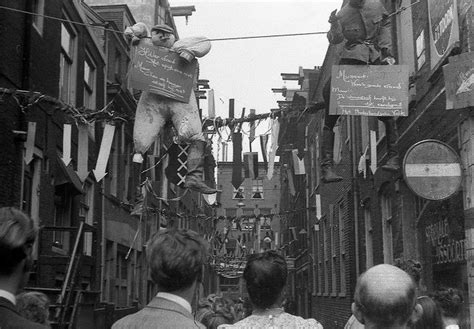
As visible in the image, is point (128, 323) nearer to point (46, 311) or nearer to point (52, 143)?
point (46, 311)

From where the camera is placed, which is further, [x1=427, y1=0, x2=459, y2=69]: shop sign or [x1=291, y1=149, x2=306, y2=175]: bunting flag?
[x1=291, y1=149, x2=306, y2=175]: bunting flag

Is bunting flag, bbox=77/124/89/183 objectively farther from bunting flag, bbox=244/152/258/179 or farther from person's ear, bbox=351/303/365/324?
person's ear, bbox=351/303/365/324

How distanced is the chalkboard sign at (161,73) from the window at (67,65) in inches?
229

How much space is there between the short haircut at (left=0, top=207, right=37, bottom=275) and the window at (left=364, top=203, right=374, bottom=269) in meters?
11.0

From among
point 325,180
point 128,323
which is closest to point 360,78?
point 325,180

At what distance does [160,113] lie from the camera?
706 cm

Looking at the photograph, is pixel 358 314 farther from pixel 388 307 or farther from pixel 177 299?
pixel 177 299

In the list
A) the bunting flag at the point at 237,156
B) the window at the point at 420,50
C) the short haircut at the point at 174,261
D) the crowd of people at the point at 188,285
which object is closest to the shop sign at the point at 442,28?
the window at the point at 420,50

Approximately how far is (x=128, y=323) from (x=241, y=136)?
20.3ft

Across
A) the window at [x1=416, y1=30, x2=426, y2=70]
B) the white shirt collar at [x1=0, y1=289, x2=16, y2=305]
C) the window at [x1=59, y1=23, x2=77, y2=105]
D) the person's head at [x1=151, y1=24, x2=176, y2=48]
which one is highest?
the window at [x1=59, y1=23, x2=77, y2=105]

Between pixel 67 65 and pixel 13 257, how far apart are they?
37.7 feet

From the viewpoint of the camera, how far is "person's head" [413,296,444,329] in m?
3.75

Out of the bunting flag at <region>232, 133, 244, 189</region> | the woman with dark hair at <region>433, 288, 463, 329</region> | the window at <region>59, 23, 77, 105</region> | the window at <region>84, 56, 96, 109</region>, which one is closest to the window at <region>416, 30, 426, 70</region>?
Result: the bunting flag at <region>232, 133, 244, 189</region>

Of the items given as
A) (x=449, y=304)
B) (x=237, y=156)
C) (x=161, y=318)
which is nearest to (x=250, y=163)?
(x=237, y=156)
